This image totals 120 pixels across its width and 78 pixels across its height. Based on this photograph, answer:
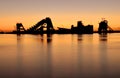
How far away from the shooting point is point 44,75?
11.7 metres

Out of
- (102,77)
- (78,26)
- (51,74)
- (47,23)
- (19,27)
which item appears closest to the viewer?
(102,77)

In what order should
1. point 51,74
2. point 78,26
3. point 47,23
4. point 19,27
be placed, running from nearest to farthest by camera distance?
point 51,74
point 47,23
point 19,27
point 78,26

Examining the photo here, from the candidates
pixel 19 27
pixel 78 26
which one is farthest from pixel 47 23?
pixel 78 26

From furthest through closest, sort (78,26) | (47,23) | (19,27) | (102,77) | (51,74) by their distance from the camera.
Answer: (78,26), (19,27), (47,23), (51,74), (102,77)

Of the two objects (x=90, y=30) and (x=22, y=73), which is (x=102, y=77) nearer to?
(x=22, y=73)

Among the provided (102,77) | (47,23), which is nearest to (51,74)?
(102,77)

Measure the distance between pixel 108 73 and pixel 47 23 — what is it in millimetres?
91094

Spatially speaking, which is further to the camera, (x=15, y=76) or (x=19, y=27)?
(x=19, y=27)

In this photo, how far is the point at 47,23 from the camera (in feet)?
336

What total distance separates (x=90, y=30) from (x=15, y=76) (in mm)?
152289

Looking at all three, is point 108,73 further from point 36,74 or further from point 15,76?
point 15,76

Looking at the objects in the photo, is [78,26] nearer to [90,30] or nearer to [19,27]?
[90,30]

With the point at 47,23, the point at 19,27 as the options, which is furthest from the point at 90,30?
the point at 47,23

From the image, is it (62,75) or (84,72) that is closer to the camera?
(62,75)
